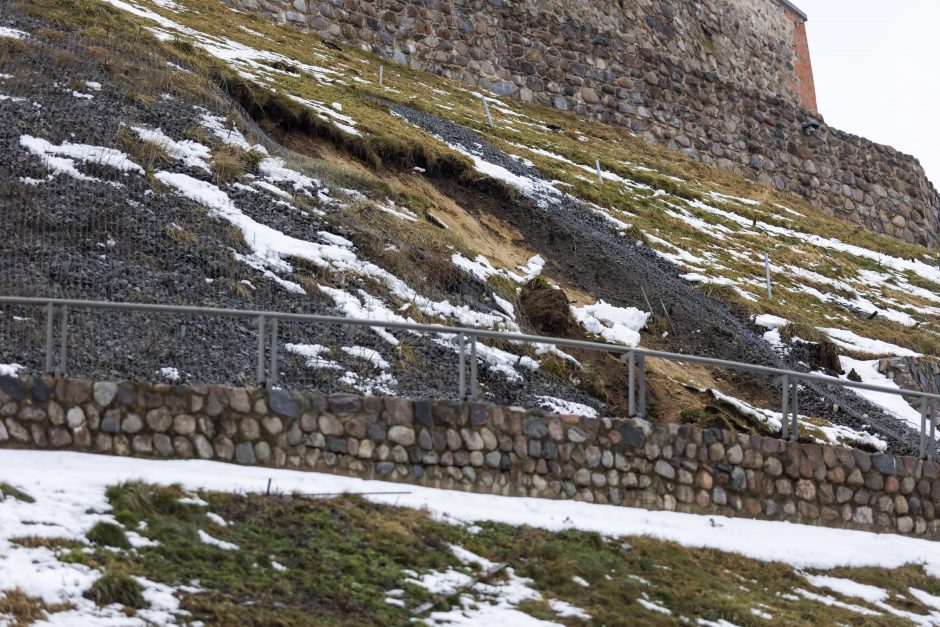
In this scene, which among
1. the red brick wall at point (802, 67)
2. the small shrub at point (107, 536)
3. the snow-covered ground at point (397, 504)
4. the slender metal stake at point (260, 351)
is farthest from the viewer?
the red brick wall at point (802, 67)

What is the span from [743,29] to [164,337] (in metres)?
34.6

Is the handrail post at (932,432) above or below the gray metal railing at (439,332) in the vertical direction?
below

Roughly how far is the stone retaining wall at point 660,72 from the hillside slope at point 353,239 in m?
4.27

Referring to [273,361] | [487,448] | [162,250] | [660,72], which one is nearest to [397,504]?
[487,448]

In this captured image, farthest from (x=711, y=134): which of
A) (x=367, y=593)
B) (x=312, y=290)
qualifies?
(x=367, y=593)

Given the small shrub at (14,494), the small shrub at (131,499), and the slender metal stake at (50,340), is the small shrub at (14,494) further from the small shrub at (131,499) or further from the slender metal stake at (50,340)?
the slender metal stake at (50,340)

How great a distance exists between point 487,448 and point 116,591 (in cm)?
477

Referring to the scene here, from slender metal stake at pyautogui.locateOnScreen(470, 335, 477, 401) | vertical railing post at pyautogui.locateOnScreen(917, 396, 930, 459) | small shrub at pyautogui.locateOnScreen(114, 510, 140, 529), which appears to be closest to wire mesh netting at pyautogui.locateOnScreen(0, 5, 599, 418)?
slender metal stake at pyautogui.locateOnScreen(470, 335, 477, 401)

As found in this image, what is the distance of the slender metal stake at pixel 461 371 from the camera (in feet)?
41.4

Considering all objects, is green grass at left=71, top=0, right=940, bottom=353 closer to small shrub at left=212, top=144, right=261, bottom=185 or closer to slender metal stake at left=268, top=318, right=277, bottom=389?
small shrub at left=212, top=144, right=261, bottom=185

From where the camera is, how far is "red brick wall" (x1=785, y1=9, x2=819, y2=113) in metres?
45.8

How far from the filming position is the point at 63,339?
11.2 meters

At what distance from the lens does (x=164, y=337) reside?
1234 cm

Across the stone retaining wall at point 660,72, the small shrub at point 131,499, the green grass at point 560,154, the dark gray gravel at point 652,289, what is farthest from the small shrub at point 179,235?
the stone retaining wall at point 660,72
